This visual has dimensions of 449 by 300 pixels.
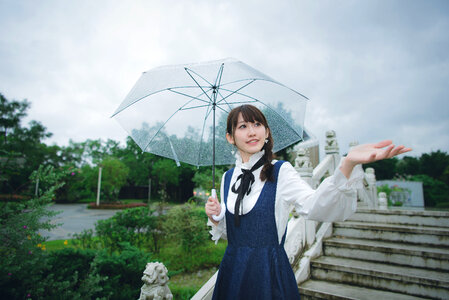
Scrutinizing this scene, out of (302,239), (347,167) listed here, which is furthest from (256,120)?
(302,239)

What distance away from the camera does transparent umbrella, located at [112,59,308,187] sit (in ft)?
6.10

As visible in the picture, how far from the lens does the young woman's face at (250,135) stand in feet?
5.06

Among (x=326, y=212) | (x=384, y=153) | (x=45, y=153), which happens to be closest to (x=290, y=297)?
(x=326, y=212)

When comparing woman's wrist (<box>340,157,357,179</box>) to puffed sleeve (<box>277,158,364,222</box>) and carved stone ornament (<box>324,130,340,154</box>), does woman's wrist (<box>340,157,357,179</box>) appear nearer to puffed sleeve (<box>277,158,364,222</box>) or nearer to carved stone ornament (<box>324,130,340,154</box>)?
puffed sleeve (<box>277,158,364,222</box>)

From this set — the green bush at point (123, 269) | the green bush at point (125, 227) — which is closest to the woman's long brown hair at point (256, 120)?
the green bush at point (123, 269)

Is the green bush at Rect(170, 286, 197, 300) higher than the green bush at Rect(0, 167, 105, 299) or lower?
lower

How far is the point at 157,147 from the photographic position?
2.26m

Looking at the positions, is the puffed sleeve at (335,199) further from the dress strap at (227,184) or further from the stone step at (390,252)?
the stone step at (390,252)

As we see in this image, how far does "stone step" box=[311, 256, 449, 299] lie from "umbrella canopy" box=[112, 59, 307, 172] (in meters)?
2.22

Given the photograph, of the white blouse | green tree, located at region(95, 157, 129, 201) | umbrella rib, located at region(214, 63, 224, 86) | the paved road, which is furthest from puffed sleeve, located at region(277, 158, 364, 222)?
green tree, located at region(95, 157, 129, 201)

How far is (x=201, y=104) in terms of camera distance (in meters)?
2.19

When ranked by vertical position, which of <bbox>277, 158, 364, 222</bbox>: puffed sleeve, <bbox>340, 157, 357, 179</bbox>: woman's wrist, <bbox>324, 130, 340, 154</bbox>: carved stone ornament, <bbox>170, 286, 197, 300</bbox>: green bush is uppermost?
<bbox>324, 130, 340, 154</bbox>: carved stone ornament

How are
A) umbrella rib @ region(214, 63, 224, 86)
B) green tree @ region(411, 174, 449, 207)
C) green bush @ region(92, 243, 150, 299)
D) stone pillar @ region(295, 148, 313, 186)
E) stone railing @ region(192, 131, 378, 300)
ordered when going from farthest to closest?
green tree @ region(411, 174, 449, 207), stone pillar @ region(295, 148, 313, 186), green bush @ region(92, 243, 150, 299), stone railing @ region(192, 131, 378, 300), umbrella rib @ region(214, 63, 224, 86)

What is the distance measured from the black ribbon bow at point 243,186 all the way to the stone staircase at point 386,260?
90.4 inches
